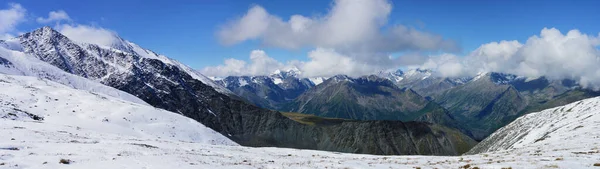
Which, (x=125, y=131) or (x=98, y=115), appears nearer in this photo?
(x=125, y=131)

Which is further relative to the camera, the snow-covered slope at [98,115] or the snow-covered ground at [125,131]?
the snow-covered slope at [98,115]

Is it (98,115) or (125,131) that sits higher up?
(98,115)

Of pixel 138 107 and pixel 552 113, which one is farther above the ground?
pixel 552 113

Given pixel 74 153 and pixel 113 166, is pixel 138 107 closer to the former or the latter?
pixel 74 153

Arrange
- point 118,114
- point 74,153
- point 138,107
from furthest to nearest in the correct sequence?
point 138,107 < point 118,114 < point 74,153

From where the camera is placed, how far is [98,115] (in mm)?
82375

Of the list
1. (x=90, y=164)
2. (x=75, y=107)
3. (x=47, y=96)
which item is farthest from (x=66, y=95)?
(x=90, y=164)

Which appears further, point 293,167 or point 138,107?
point 138,107

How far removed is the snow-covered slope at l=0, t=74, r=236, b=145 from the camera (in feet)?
241

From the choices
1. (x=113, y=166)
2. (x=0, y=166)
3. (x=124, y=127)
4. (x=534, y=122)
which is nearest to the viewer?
(x=0, y=166)

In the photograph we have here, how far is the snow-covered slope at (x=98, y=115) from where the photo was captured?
241ft

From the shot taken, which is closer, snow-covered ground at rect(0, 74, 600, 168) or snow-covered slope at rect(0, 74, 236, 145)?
snow-covered ground at rect(0, 74, 600, 168)

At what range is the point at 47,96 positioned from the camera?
88000 millimetres

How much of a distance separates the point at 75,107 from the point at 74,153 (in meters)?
62.3
